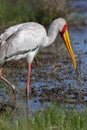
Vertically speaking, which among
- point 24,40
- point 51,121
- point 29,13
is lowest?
point 51,121

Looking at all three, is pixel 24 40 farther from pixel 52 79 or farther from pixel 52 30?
pixel 52 79

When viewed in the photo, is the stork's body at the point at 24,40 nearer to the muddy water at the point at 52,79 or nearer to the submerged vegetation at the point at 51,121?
the muddy water at the point at 52,79

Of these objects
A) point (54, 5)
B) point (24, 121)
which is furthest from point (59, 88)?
point (54, 5)

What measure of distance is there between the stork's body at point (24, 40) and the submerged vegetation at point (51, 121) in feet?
6.41

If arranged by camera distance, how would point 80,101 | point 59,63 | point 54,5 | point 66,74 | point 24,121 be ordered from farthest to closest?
1. point 54,5
2. point 59,63
3. point 66,74
4. point 80,101
5. point 24,121

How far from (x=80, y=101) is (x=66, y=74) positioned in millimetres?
1887

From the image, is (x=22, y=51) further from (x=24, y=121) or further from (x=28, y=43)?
(x=24, y=121)

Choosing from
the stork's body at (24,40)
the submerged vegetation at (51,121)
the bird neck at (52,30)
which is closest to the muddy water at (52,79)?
the stork's body at (24,40)

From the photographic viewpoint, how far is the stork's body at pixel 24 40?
420 inches

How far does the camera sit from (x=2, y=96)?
35.0ft

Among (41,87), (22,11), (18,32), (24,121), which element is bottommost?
(24,121)

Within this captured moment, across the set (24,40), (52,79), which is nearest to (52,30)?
(24,40)

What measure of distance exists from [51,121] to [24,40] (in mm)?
2816

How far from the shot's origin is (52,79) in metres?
11.9
